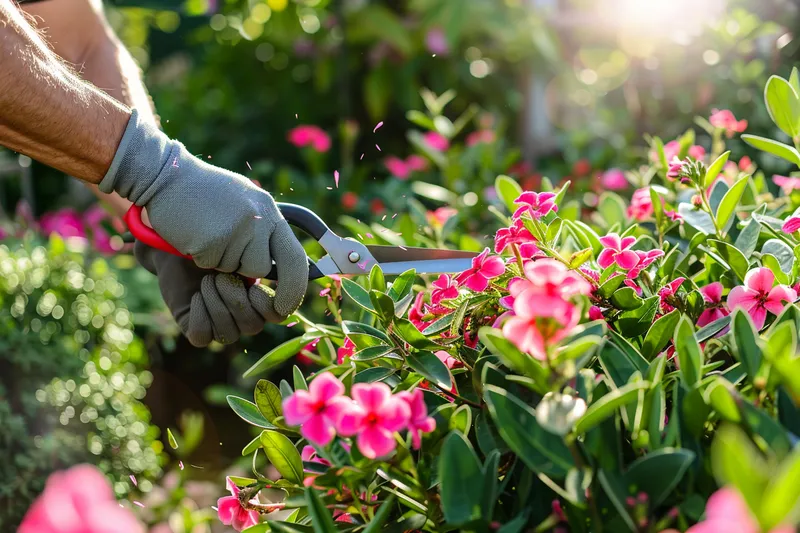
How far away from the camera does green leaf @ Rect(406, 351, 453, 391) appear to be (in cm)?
90


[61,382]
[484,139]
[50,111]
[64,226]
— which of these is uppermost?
[50,111]

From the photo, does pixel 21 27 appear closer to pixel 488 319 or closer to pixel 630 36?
pixel 488 319

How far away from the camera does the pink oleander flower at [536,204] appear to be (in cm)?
103

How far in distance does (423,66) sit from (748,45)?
6.05 feet

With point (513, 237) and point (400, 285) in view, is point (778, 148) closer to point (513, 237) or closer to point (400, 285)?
point (513, 237)

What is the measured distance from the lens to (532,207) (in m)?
1.04

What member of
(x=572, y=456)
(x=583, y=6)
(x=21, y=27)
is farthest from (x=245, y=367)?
(x=583, y=6)

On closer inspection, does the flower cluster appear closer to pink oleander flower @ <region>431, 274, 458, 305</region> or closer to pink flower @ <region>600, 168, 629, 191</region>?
pink oleander flower @ <region>431, 274, 458, 305</region>

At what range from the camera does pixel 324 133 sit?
13.6 feet

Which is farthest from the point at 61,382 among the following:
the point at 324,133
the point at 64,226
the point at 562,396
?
the point at 324,133

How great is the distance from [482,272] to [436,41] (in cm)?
340

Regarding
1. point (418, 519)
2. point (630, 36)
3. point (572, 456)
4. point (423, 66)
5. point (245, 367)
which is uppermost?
point (572, 456)

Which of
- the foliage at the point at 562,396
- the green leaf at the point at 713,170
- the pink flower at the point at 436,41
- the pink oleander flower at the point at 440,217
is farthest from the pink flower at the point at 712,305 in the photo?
the pink flower at the point at 436,41

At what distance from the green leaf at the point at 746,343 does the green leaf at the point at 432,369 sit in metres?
0.30
